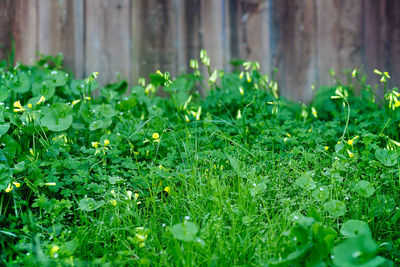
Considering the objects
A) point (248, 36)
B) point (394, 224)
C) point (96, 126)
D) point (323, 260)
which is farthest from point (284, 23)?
point (323, 260)

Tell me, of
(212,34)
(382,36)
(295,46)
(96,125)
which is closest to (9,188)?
(96,125)

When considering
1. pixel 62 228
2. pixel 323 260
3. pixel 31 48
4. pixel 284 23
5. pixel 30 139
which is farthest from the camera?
pixel 284 23

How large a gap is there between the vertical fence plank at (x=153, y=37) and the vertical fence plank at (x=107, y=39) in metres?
0.06

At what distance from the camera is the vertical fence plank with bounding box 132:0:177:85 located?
3221 mm

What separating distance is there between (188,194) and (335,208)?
552 millimetres

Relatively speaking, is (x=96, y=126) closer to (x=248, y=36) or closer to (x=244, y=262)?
(x=244, y=262)

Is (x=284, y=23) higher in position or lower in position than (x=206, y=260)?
higher

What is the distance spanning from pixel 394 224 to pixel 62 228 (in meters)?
1.25

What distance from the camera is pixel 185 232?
1.42m

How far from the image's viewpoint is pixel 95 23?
3178mm

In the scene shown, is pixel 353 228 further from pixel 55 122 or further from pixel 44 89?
pixel 44 89

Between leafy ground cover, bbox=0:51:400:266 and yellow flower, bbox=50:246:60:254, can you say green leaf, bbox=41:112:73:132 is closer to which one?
leafy ground cover, bbox=0:51:400:266

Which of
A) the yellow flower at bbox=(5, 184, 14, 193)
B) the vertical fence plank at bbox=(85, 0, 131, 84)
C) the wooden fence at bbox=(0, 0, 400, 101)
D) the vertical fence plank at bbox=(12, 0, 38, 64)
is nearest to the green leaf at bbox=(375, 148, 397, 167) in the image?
the yellow flower at bbox=(5, 184, 14, 193)

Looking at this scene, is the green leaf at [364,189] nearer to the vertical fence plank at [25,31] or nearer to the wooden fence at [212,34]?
the wooden fence at [212,34]
